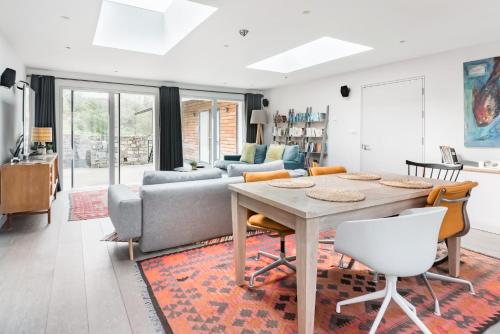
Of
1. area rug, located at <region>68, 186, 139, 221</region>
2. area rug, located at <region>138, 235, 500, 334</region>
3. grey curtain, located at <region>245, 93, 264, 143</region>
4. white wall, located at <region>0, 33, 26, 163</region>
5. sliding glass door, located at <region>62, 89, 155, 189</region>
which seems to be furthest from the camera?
grey curtain, located at <region>245, 93, 264, 143</region>

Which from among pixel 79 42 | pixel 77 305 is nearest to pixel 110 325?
pixel 77 305

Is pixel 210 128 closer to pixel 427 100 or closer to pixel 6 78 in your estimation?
pixel 6 78

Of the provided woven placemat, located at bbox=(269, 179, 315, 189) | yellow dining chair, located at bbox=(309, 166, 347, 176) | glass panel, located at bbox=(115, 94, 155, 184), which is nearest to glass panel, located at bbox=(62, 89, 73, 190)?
glass panel, located at bbox=(115, 94, 155, 184)

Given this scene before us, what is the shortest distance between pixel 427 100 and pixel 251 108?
→ 4563 millimetres

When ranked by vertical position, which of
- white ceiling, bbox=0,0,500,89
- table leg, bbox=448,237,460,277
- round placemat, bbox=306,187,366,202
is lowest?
table leg, bbox=448,237,460,277

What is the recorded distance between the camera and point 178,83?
748 centimetres

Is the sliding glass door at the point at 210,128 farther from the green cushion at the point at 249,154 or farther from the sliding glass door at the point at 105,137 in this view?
the green cushion at the point at 249,154

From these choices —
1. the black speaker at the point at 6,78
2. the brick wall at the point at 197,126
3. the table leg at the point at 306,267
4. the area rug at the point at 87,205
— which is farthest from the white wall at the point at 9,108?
the table leg at the point at 306,267

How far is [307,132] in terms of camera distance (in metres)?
7.21

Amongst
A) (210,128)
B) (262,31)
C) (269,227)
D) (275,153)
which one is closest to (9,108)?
(262,31)

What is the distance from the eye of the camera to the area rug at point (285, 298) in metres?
1.87

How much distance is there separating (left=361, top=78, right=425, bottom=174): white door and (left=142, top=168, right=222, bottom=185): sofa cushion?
351cm

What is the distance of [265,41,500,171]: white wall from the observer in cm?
448

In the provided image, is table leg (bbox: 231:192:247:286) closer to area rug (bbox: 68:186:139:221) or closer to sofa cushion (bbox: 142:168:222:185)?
sofa cushion (bbox: 142:168:222:185)
